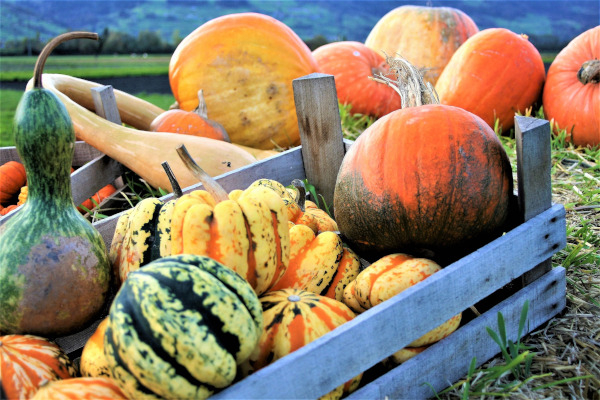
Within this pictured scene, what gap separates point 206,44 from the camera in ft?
12.4

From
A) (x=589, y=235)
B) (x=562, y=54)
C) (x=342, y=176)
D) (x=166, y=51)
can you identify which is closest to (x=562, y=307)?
(x=589, y=235)

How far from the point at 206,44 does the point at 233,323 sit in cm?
294

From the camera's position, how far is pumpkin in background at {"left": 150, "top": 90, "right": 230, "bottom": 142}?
131 inches

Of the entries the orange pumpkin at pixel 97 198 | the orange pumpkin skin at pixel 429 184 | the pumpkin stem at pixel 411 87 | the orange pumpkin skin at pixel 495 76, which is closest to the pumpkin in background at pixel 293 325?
the orange pumpkin skin at pixel 429 184

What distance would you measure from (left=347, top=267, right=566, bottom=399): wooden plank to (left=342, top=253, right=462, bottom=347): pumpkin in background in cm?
4

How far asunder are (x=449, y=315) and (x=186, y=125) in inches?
89.5

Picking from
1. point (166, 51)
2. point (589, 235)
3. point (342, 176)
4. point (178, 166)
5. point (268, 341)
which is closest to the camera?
point (268, 341)

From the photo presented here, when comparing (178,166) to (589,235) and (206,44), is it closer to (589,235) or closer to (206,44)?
(206,44)

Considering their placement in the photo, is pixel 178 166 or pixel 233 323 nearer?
pixel 233 323

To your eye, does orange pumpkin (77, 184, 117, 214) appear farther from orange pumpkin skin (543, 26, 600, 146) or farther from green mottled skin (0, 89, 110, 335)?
orange pumpkin skin (543, 26, 600, 146)

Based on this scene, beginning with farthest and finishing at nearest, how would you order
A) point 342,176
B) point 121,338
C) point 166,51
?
point 166,51
point 342,176
point 121,338

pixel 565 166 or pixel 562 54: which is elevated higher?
pixel 562 54

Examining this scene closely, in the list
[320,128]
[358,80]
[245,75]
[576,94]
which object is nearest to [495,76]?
[576,94]

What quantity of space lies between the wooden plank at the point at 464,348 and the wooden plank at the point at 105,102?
249cm
